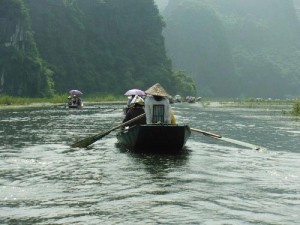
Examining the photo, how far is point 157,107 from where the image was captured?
517 inches

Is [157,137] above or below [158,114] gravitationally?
below

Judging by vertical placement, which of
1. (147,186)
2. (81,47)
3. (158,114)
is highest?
(81,47)

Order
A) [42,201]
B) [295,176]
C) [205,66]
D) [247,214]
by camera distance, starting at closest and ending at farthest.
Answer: [247,214] < [42,201] < [295,176] < [205,66]

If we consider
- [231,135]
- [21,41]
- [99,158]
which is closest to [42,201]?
[99,158]

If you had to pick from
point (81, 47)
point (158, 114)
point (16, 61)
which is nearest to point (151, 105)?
point (158, 114)

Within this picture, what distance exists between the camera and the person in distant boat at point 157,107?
12969mm

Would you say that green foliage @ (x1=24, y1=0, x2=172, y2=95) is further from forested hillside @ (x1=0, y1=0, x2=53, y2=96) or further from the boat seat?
the boat seat

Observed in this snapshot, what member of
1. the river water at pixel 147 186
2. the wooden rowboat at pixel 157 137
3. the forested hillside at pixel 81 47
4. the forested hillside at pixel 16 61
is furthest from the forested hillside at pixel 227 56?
the river water at pixel 147 186

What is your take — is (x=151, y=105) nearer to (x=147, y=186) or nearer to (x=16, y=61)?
(x=147, y=186)

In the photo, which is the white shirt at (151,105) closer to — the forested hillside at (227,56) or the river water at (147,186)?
the river water at (147,186)

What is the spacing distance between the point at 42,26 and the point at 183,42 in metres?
104

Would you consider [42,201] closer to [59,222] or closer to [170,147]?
[59,222]

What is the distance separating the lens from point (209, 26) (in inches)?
7347

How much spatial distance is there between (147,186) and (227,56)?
571 feet
